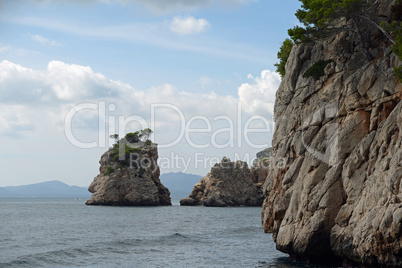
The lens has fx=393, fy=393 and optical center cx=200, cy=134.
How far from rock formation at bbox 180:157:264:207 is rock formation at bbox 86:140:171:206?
14.1m

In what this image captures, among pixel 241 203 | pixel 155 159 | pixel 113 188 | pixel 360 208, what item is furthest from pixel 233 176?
pixel 360 208

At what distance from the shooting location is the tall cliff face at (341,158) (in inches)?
907

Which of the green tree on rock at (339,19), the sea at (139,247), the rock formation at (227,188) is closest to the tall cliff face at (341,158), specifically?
the green tree on rock at (339,19)

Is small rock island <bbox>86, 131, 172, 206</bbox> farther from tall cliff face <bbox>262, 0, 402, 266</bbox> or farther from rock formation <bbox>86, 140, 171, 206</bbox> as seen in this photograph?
tall cliff face <bbox>262, 0, 402, 266</bbox>

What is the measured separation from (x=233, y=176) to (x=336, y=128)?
340ft

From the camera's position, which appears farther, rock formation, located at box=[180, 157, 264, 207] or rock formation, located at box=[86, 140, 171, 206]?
rock formation, located at box=[180, 157, 264, 207]

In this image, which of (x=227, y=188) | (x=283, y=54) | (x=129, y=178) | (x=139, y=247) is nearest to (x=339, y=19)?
(x=283, y=54)

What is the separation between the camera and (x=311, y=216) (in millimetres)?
28125

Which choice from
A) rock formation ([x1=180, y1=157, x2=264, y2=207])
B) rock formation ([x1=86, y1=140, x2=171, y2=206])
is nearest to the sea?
rock formation ([x1=86, y1=140, x2=171, y2=206])

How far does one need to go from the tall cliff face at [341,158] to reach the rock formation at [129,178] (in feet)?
288

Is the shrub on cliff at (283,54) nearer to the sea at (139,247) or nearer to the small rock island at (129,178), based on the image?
the sea at (139,247)

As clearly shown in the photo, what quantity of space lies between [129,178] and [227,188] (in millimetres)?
34051

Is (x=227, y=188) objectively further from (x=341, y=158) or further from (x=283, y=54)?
(x=341, y=158)

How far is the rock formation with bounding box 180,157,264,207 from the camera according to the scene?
428 ft
